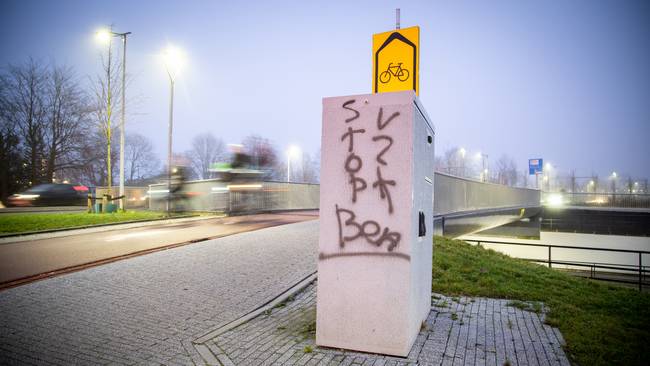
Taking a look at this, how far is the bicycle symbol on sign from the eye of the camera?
489 cm

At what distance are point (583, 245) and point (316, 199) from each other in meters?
20.3

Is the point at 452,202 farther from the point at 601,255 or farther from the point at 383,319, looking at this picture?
the point at 601,255

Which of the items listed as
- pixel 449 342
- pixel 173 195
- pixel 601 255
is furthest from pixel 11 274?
pixel 601 255

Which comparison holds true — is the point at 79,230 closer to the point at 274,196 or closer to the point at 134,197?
the point at 274,196

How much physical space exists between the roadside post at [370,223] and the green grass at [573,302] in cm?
183

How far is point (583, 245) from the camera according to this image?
2794 cm

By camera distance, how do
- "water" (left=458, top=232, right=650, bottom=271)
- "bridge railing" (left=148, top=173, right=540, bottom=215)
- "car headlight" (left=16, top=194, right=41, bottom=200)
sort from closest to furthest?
"bridge railing" (left=148, top=173, right=540, bottom=215) → "car headlight" (left=16, top=194, right=41, bottom=200) → "water" (left=458, top=232, right=650, bottom=271)

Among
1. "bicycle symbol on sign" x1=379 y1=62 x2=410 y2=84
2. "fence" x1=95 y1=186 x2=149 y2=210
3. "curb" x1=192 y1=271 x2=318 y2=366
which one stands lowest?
"curb" x1=192 y1=271 x2=318 y2=366

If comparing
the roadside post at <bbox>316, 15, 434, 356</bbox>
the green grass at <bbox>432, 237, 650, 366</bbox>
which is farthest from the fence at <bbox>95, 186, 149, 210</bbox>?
the roadside post at <bbox>316, 15, 434, 356</bbox>

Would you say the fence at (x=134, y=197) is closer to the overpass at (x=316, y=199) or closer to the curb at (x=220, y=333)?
the overpass at (x=316, y=199)

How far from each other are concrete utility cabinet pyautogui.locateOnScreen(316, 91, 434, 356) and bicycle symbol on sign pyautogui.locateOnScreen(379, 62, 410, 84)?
3.53ft

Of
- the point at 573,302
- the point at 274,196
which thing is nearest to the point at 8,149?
the point at 274,196

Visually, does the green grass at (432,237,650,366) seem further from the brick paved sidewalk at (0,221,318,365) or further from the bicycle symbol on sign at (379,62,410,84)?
the bicycle symbol on sign at (379,62,410,84)

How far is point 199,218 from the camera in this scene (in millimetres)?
17234
